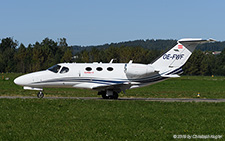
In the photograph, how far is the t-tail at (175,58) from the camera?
30.2 metres

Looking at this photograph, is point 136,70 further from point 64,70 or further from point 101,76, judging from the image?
point 64,70

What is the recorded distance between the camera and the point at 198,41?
29.8m

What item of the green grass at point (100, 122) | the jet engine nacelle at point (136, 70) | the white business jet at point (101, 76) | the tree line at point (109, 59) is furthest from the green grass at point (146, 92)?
the tree line at point (109, 59)

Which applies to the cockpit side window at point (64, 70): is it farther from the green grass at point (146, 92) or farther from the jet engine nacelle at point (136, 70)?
the green grass at point (146, 92)

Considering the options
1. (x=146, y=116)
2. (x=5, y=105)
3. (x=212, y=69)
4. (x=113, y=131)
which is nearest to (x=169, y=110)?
(x=146, y=116)

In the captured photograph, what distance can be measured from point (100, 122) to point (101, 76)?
43.8ft

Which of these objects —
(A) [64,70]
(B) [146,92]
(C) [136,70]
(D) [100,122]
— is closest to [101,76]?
(C) [136,70]

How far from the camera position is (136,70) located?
29.2m

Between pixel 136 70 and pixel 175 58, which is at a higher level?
pixel 175 58

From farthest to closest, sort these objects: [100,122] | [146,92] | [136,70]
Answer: [146,92], [136,70], [100,122]

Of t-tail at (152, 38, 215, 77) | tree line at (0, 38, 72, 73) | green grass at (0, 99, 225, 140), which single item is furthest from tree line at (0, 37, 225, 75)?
green grass at (0, 99, 225, 140)

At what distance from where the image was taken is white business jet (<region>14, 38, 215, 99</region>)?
29.0 metres

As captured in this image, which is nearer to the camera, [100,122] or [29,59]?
[100,122]

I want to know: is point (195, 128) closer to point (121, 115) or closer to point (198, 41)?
point (121, 115)
